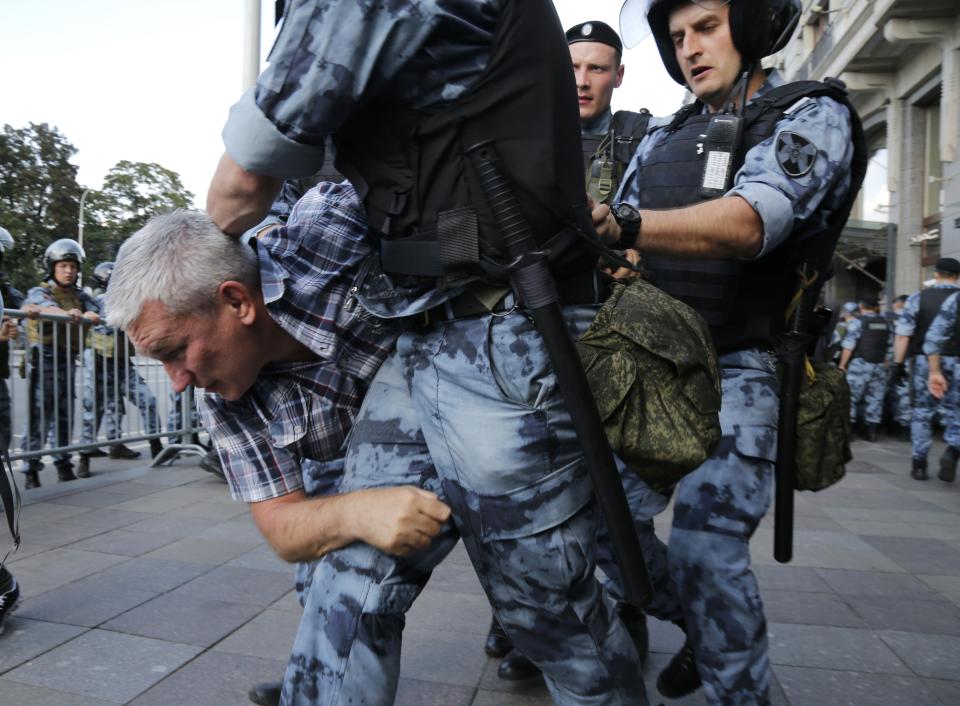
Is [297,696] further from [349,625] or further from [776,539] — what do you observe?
[776,539]

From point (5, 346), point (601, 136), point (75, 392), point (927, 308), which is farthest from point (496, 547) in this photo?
point (927, 308)

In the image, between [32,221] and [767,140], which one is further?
[32,221]

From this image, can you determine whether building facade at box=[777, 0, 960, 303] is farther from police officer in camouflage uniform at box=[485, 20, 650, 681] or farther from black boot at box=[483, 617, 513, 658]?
black boot at box=[483, 617, 513, 658]

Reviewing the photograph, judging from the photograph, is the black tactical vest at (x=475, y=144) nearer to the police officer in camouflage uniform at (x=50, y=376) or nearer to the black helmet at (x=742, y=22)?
the black helmet at (x=742, y=22)

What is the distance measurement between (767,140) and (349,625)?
1.56 m

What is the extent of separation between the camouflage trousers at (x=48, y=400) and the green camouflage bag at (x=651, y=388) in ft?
18.4

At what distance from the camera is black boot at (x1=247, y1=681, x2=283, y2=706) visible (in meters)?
2.49

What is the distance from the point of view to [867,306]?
10.1 m

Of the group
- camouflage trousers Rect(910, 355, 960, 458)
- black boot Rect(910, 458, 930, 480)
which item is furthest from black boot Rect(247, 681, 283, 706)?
black boot Rect(910, 458, 930, 480)

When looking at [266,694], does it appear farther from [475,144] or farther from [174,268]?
[475,144]

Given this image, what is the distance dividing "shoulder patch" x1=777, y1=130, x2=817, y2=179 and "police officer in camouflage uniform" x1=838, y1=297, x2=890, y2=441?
27.4 feet

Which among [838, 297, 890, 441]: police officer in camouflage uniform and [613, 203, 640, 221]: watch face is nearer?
[613, 203, 640, 221]: watch face

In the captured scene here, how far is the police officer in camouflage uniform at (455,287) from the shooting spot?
51.4 inches

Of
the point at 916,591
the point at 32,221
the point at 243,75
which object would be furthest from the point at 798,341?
the point at 32,221
